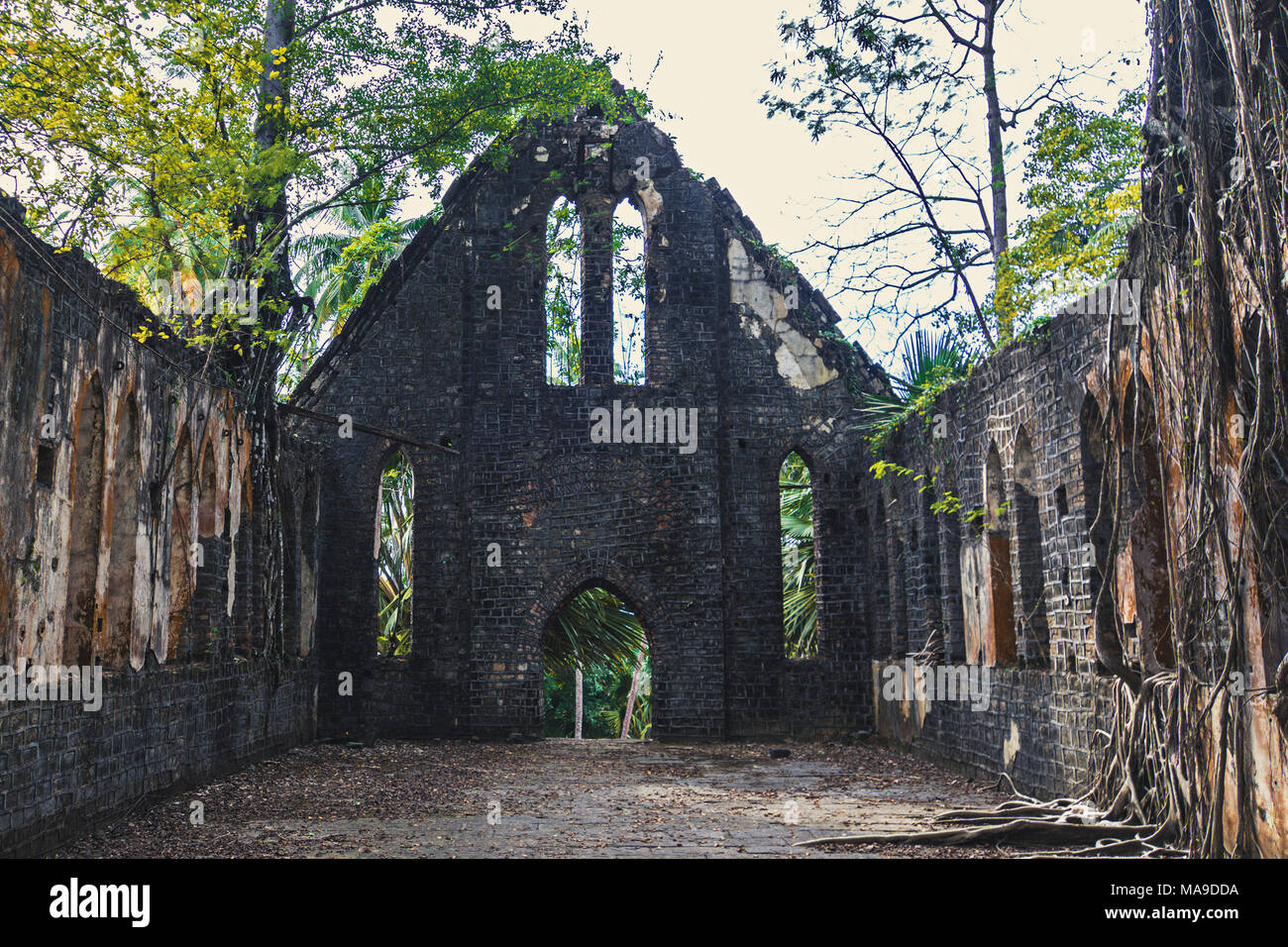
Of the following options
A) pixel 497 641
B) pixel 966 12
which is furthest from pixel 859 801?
pixel 966 12

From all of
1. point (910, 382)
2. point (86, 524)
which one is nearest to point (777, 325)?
point (910, 382)

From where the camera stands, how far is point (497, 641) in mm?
15438

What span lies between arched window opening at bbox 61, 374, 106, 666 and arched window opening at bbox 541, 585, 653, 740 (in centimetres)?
775

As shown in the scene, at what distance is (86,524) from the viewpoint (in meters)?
8.30

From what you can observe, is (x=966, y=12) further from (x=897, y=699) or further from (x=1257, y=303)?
(x=1257, y=303)

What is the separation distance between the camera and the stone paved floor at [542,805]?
7516 millimetres

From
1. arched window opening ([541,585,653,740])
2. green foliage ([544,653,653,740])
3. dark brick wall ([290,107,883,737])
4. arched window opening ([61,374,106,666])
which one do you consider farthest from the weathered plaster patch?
green foliage ([544,653,653,740])

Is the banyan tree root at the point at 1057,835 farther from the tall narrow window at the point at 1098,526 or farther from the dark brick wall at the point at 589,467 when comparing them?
→ the dark brick wall at the point at 589,467

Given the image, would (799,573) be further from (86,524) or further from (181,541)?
(86,524)
